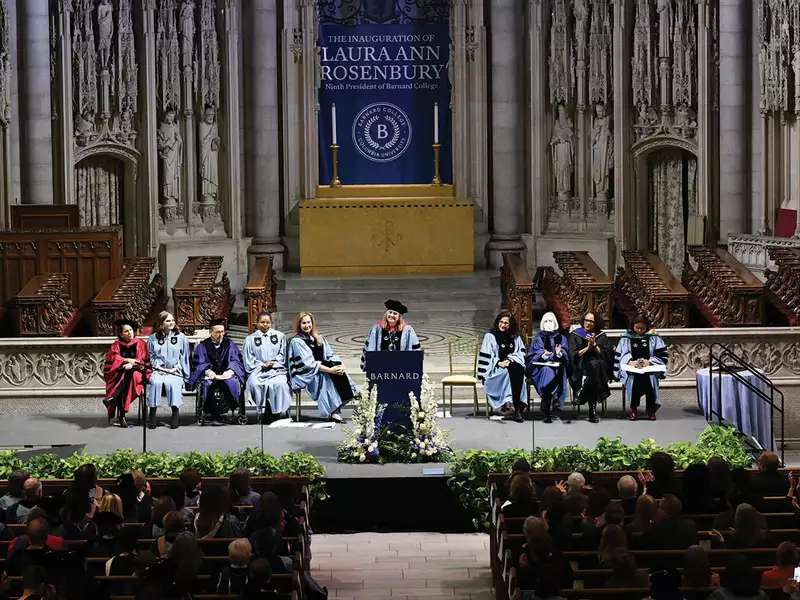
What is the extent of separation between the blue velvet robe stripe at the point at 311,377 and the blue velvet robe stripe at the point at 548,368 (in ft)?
6.15

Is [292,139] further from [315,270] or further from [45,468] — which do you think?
[45,468]

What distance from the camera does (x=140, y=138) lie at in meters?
23.9

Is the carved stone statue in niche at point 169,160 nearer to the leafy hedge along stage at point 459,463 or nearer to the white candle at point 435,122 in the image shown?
Answer: the white candle at point 435,122

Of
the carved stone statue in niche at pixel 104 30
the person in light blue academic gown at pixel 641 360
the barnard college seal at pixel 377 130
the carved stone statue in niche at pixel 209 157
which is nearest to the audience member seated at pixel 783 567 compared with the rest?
the person in light blue academic gown at pixel 641 360

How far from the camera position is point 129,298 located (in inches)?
691

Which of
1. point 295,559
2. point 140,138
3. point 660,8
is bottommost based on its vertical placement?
point 295,559

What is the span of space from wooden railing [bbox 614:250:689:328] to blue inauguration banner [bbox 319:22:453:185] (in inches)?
257

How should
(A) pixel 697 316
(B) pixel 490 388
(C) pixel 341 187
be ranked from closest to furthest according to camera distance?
(B) pixel 490 388 < (A) pixel 697 316 < (C) pixel 341 187

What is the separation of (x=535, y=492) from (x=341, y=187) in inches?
604

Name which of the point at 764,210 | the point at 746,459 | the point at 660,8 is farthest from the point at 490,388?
the point at 660,8

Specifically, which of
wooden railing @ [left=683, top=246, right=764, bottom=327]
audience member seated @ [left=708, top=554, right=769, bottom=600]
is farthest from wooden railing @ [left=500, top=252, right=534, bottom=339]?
audience member seated @ [left=708, top=554, right=769, bottom=600]

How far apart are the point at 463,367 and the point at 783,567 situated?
1018 centimetres

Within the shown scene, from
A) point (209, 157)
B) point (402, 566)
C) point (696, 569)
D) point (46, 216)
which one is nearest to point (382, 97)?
point (209, 157)

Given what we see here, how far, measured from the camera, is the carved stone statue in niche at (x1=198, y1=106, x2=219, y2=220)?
2489cm
